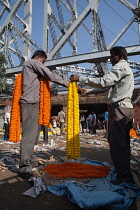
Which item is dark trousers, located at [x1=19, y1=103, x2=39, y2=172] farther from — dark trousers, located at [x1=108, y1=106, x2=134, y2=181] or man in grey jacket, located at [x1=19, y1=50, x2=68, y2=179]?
dark trousers, located at [x1=108, y1=106, x2=134, y2=181]

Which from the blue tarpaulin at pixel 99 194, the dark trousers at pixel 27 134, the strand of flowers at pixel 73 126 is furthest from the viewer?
the strand of flowers at pixel 73 126

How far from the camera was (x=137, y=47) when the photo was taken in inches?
508

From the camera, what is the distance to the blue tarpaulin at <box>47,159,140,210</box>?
5.36ft

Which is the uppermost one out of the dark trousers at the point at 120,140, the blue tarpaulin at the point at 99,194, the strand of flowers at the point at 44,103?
the strand of flowers at the point at 44,103

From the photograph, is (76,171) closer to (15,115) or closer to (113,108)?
(113,108)

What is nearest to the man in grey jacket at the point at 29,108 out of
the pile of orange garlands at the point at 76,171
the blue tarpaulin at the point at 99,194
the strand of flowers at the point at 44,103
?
the strand of flowers at the point at 44,103

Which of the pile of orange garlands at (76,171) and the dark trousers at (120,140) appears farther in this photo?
the pile of orange garlands at (76,171)

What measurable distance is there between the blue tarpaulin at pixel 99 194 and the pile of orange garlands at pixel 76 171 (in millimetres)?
172

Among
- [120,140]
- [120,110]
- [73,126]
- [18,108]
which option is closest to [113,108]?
[120,110]

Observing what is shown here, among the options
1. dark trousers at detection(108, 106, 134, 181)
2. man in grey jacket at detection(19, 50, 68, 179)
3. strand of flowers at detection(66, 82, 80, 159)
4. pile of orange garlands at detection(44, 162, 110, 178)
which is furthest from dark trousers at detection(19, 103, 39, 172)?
dark trousers at detection(108, 106, 134, 181)

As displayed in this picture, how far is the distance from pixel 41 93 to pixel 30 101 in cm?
36

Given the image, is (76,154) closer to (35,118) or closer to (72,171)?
(72,171)

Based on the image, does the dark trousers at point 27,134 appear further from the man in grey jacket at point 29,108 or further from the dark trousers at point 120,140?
the dark trousers at point 120,140

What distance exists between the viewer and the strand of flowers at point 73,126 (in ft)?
10.9
